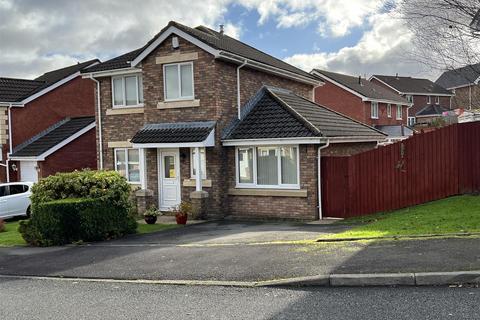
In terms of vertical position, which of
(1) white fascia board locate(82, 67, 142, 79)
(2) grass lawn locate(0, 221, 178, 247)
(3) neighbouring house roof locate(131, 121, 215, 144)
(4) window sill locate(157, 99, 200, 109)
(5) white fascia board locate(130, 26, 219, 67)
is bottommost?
(2) grass lawn locate(0, 221, 178, 247)

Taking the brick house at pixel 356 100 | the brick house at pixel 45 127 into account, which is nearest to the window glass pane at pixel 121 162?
the brick house at pixel 45 127

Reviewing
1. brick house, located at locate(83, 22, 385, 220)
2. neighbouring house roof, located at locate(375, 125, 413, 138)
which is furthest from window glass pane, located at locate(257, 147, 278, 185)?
neighbouring house roof, located at locate(375, 125, 413, 138)

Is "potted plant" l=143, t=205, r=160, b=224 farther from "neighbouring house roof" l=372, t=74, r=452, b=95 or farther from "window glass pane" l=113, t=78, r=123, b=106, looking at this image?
"neighbouring house roof" l=372, t=74, r=452, b=95

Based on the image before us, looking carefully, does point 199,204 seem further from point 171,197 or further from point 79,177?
point 79,177

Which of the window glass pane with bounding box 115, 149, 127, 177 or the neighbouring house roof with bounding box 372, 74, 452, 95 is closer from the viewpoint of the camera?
the window glass pane with bounding box 115, 149, 127, 177

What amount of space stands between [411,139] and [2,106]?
63.0ft

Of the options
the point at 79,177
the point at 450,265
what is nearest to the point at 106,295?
the point at 450,265

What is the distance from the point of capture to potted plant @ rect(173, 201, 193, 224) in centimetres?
1547

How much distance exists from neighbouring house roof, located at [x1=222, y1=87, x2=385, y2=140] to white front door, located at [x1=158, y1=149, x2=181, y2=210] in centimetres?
217

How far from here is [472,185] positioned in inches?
558

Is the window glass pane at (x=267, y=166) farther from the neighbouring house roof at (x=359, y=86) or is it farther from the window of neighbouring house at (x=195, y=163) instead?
the neighbouring house roof at (x=359, y=86)

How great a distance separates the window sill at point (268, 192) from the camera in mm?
15239

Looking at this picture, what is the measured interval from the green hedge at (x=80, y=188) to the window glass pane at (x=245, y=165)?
4304mm

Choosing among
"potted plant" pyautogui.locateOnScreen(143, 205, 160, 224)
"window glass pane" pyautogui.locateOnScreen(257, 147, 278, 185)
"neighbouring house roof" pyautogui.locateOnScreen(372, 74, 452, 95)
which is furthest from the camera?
"neighbouring house roof" pyautogui.locateOnScreen(372, 74, 452, 95)
